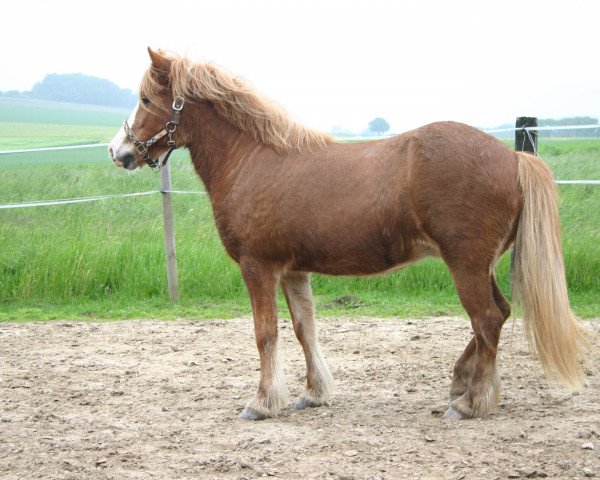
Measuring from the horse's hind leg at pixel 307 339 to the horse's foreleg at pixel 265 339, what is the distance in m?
0.24

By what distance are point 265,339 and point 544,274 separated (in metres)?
1.64

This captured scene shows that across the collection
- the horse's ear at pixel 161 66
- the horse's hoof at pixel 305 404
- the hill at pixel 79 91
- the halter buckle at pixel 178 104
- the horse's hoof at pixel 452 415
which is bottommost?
the horse's hoof at pixel 305 404

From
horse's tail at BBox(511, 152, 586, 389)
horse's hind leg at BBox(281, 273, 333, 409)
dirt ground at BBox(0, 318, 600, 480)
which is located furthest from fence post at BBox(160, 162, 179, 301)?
horse's tail at BBox(511, 152, 586, 389)

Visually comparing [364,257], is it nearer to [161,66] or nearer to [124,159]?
[124,159]

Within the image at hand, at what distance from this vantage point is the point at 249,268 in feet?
14.6

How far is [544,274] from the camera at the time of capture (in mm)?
3998

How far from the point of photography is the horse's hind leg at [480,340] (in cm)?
400

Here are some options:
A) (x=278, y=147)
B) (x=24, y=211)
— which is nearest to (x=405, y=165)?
(x=278, y=147)

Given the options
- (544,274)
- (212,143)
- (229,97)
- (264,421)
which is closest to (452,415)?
(544,274)

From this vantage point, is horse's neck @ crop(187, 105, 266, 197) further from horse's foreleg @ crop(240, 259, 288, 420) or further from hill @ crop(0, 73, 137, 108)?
hill @ crop(0, 73, 137, 108)

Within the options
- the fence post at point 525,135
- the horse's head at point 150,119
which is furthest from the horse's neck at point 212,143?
the fence post at point 525,135

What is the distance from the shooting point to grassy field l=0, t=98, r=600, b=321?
7.61m

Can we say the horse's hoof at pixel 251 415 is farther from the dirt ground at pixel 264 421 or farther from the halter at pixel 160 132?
the halter at pixel 160 132

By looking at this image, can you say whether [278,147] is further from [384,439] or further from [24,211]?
[24,211]
